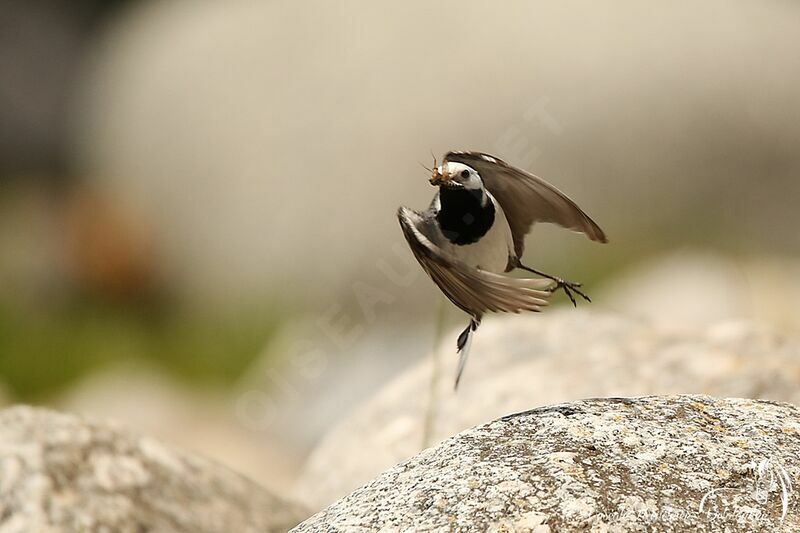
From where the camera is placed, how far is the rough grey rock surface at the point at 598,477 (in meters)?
1.80

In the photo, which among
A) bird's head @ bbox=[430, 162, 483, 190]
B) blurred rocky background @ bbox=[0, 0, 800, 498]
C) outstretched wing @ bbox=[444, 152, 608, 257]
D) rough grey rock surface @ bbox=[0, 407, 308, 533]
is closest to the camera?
bird's head @ bbox=[430, 162, 483, 190]

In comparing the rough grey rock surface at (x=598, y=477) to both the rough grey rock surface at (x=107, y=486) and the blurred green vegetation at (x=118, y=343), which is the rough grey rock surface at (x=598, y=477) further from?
the blurred green vegetation at (x=118, y=343)

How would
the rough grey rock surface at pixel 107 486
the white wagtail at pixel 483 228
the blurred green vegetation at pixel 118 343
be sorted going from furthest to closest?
1. the blurred green vegetation at pixel 118 343
2. the rough grey rock surface at pixel 107 486
3. the white wagtail at pixel 483 228

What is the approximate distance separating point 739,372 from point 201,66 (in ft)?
29.2

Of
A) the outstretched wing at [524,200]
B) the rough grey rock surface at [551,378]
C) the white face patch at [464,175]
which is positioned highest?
the rough grey rock surface at [551,378]

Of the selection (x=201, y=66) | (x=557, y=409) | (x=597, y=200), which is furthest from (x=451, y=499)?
(x=201, y=66)

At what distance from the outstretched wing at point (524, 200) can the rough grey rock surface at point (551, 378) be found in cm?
148

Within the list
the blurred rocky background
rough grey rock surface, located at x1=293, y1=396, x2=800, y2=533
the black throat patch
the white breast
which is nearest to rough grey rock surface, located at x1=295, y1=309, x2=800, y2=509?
rough grey rock surface, located at x1=293, y1=396, x2=800, y2=533

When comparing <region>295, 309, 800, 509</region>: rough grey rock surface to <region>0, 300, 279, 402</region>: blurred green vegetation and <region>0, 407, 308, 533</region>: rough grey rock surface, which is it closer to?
<region>0, 407, 308, 533</region>: rough grey rock surface

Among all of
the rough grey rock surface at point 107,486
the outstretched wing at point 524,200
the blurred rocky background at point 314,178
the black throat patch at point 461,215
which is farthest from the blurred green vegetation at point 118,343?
the black throat patch at point 461,215

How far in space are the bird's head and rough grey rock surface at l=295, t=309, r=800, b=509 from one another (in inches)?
68.2

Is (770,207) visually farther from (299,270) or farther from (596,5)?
(299,270)

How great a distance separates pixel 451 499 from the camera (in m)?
1.86

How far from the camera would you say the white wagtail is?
75.4 inches
